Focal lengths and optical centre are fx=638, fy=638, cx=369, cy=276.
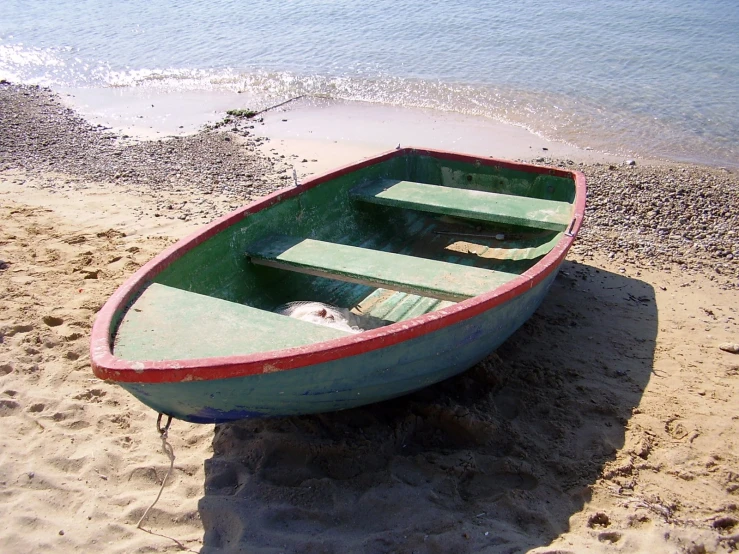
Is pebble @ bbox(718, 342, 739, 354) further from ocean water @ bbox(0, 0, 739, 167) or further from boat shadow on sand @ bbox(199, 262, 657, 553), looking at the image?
ocean water @ bbox(0, 0, 739, 167)

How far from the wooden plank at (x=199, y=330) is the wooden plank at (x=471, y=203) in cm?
221

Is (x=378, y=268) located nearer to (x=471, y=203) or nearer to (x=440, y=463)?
(x=440, y=463)

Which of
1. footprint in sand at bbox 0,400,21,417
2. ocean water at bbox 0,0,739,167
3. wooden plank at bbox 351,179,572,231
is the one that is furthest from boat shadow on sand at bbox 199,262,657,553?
ocean water at bbox 0,0,739,167

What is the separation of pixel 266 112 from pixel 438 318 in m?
8.32

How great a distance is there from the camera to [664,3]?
16.3 metres

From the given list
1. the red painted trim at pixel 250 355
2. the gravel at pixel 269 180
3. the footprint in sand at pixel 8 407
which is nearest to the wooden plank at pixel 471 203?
the red painted trim at pixel 250 355

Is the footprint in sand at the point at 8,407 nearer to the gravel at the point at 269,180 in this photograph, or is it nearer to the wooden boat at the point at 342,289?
the wooden boat at the point at 342,289

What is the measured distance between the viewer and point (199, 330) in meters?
3.19

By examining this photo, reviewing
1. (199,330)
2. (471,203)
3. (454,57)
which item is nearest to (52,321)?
(199,330)

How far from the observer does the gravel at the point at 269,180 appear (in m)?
6.27

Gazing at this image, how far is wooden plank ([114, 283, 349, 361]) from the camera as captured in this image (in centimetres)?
305

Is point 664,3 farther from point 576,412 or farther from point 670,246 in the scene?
point 576,412

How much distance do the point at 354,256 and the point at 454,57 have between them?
1017 centimetres

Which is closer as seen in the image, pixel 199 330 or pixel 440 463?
pixel 199 330
